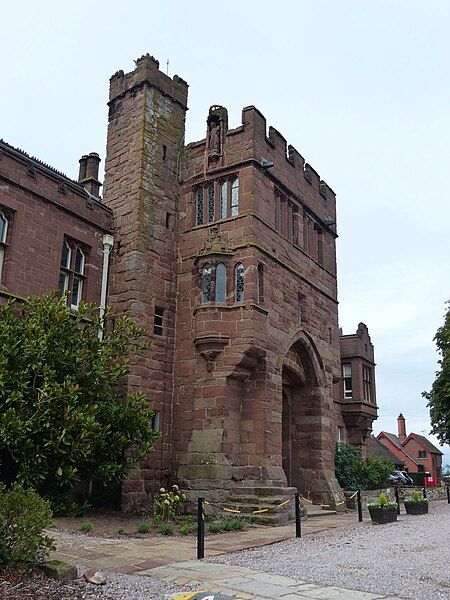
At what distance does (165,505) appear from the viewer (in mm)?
14109

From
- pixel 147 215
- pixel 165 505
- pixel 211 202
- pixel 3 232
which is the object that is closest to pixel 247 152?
pixel 211 202

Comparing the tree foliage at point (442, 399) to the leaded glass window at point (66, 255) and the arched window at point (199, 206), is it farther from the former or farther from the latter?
the leaded glass window at point (66, 255)

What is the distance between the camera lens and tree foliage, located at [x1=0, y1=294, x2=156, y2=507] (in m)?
11.6

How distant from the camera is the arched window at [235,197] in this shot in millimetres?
17920

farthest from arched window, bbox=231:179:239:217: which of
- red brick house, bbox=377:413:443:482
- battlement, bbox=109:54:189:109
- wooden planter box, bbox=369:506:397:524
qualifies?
red brick house, bbox=377:413:443:482

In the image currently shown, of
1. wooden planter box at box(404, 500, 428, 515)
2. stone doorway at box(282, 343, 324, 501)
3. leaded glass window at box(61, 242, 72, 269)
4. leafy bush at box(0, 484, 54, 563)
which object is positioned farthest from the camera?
stone doorway at box(282, 343, 324, 501)

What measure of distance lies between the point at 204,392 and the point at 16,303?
5444 mm

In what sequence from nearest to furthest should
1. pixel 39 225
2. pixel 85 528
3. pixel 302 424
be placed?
pixel 85 528
pixel 39 225
pixel 302 424

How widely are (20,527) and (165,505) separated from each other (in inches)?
297

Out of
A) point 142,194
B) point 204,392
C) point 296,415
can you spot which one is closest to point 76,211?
point 142,194

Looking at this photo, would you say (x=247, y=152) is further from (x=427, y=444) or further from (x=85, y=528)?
(x=427, y=444)

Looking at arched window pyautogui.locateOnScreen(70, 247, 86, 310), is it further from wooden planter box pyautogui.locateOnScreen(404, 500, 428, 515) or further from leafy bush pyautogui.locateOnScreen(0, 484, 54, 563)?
wooden planter box pyautogui.locateOnScreen(404, 500, 428, 515)

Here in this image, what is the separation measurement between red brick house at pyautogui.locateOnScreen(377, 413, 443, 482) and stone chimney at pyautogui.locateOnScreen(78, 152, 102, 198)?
167ft

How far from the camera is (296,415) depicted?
20.5 meters
